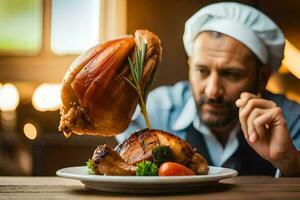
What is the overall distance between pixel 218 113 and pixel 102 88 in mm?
833

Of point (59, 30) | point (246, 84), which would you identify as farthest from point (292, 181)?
point (59, 30)

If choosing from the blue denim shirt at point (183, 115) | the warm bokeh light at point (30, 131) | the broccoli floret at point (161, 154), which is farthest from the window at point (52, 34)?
the broccoli floret at point (161, 154)

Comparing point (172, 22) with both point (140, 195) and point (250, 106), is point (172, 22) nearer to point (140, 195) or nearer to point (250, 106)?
point (250, 106)

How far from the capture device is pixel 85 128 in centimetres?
92

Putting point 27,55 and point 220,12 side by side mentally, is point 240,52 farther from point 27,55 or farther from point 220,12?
point 27,55

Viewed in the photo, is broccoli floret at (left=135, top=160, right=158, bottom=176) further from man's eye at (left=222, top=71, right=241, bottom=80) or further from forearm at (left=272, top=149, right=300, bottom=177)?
man's eye at (left=222, top=71, right=241, bottom=80)

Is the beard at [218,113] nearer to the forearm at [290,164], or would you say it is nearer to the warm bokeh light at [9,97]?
the forearm at [290,164]

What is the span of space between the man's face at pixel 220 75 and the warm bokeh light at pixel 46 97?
435 millimetres

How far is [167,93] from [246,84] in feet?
0.80

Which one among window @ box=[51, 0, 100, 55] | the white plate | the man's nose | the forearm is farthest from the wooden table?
window @ box=[51, 0, 100, 55]

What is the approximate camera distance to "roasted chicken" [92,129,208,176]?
0.85m

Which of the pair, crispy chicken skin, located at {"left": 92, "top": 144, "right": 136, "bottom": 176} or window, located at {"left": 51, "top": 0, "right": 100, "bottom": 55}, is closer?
crispy chicken skin, located at {"left": 92, "top": 144, "right": 136, "bottom": 176}

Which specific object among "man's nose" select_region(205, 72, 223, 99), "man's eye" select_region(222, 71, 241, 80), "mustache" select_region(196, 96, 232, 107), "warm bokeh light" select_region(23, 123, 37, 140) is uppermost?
"man's eye" select_region(222, 71, 241, 80)

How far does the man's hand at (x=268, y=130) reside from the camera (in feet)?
4.10
